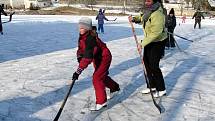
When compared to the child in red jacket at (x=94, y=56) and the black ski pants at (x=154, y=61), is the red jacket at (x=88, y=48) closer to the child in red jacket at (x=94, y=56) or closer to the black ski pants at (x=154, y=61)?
the child in red jacket at (x=94, y=56)

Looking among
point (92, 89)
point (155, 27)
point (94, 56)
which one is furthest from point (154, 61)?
point (92, 89)

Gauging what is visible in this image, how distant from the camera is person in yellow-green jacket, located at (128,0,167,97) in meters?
6.28

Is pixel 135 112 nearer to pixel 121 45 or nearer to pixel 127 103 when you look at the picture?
pixel 127 103

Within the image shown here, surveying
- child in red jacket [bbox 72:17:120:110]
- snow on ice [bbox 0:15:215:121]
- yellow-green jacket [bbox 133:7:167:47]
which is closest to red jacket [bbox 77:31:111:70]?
child in red jacket [bbox 72:17:120:110]

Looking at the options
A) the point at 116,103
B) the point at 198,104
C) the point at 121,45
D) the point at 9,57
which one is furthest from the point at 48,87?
the point at 121,45

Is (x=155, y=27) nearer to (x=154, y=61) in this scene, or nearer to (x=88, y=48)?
(x=154, y=61)

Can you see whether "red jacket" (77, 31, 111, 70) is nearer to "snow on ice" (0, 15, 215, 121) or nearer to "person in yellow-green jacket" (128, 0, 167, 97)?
"snow on ice" (0, 15, 215, 121)

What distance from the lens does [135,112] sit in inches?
233

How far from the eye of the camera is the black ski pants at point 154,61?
6.42 meters

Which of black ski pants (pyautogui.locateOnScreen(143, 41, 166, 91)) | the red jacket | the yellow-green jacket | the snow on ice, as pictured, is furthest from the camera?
black ski pants (pyautogui.locateOnScreen(143, 41, 166, 91))

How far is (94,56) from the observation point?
18.7 ft

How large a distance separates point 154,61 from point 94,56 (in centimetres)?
115

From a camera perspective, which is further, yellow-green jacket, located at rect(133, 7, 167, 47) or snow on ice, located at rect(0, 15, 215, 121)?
yellow-green jacket, located at rect(133, 7, 167, 47)

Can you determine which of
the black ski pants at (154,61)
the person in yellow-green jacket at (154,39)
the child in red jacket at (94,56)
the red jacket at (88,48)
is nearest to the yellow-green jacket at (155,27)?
the person in yellow-green jacket at (154,39)
